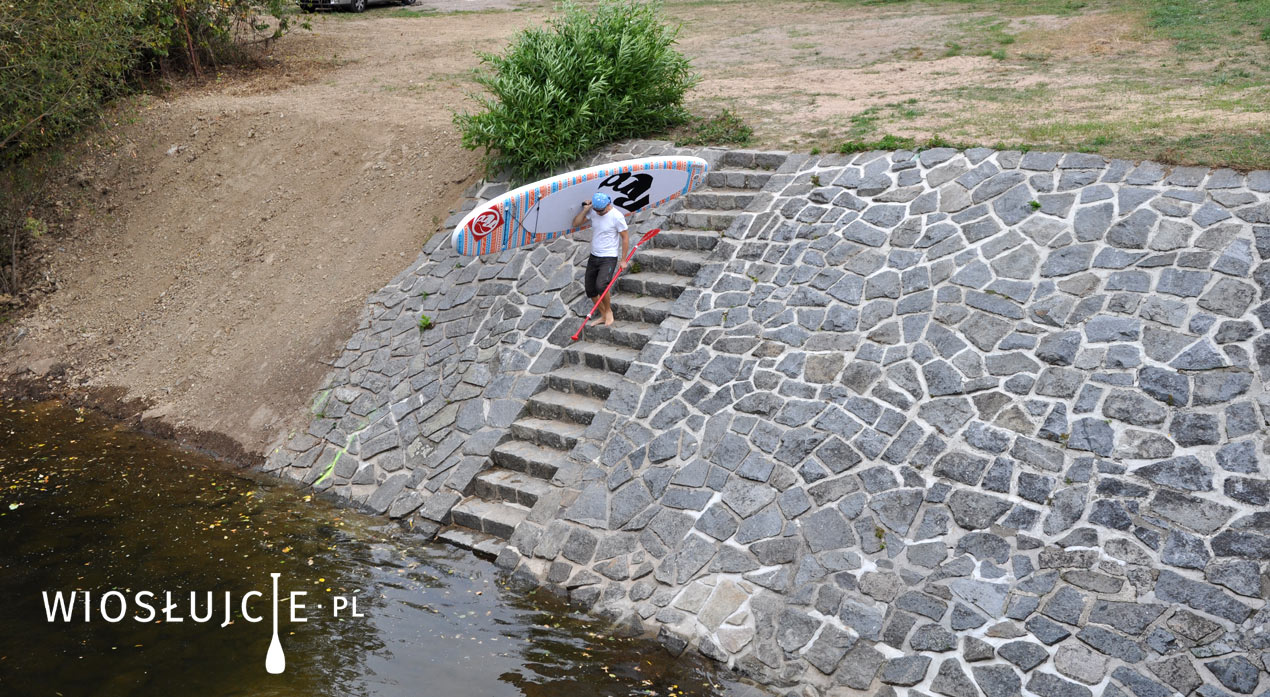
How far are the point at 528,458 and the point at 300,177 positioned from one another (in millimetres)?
8490

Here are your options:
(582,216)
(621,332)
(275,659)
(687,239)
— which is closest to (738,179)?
(687,239)

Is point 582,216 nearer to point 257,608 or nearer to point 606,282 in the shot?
point 606,282

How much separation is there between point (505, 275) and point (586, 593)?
5.21 metres

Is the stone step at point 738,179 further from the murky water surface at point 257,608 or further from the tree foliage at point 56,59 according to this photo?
the tree foliage at point 56,59

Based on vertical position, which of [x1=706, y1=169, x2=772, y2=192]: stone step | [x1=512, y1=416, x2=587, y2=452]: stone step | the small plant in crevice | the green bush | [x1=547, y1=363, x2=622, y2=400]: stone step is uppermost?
the green bush

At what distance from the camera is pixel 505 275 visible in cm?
1303

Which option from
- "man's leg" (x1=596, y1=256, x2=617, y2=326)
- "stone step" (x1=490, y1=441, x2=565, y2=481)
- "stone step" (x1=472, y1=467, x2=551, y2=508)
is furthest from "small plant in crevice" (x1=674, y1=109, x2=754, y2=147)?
"stone step" (x1=472, y1=467, x2=551, y2=508)

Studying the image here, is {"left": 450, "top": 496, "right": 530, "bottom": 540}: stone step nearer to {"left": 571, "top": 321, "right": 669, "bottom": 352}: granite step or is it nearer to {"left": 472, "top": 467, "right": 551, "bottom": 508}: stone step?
{"left": 472, "top": 467, "right": 551, "bottom": 508}: stone step

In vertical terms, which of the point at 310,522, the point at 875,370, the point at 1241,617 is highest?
the point at 875,370

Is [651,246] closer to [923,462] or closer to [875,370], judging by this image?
[875,370]

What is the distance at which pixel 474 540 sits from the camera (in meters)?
10.3

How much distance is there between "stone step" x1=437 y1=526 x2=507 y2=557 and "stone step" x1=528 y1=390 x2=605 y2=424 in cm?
163

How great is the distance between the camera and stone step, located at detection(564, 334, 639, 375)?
37.0ft

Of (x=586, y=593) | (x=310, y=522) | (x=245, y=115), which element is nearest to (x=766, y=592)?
(x=586, y=593)
